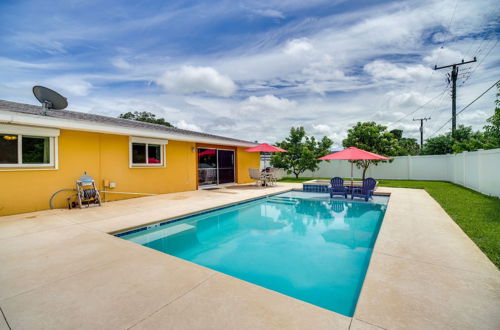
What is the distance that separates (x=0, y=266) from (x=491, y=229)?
8.94 meters

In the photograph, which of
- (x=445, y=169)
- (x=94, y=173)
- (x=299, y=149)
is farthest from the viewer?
(x=299, y=149)

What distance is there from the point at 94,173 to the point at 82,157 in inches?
27.3

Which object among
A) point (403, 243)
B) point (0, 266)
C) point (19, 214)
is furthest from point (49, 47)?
point (403, 243)

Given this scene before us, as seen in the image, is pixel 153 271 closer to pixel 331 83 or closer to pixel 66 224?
pixel 66 224

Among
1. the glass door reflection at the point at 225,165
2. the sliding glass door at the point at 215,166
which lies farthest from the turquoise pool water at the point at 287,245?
the glass door reflection at the point at 225,165

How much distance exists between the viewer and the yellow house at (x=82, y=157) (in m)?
6.62

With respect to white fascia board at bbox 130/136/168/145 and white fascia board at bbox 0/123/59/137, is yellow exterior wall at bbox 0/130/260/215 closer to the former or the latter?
white fascia board at bbox 130/136/168/145

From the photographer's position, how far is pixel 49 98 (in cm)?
699

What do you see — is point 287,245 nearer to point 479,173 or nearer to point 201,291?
point 201,291

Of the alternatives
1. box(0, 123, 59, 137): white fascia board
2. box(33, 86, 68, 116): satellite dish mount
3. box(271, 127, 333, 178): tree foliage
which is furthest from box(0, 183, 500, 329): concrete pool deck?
box(271, 127, 333, 178): tree foliage

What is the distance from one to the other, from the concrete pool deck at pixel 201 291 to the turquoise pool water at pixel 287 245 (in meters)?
0.70

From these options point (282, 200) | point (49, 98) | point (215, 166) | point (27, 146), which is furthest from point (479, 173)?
point (27, 146)

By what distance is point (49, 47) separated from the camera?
31.6 ft

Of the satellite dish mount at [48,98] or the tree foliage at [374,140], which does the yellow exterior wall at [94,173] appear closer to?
the satellite dish mount at [48,98]
